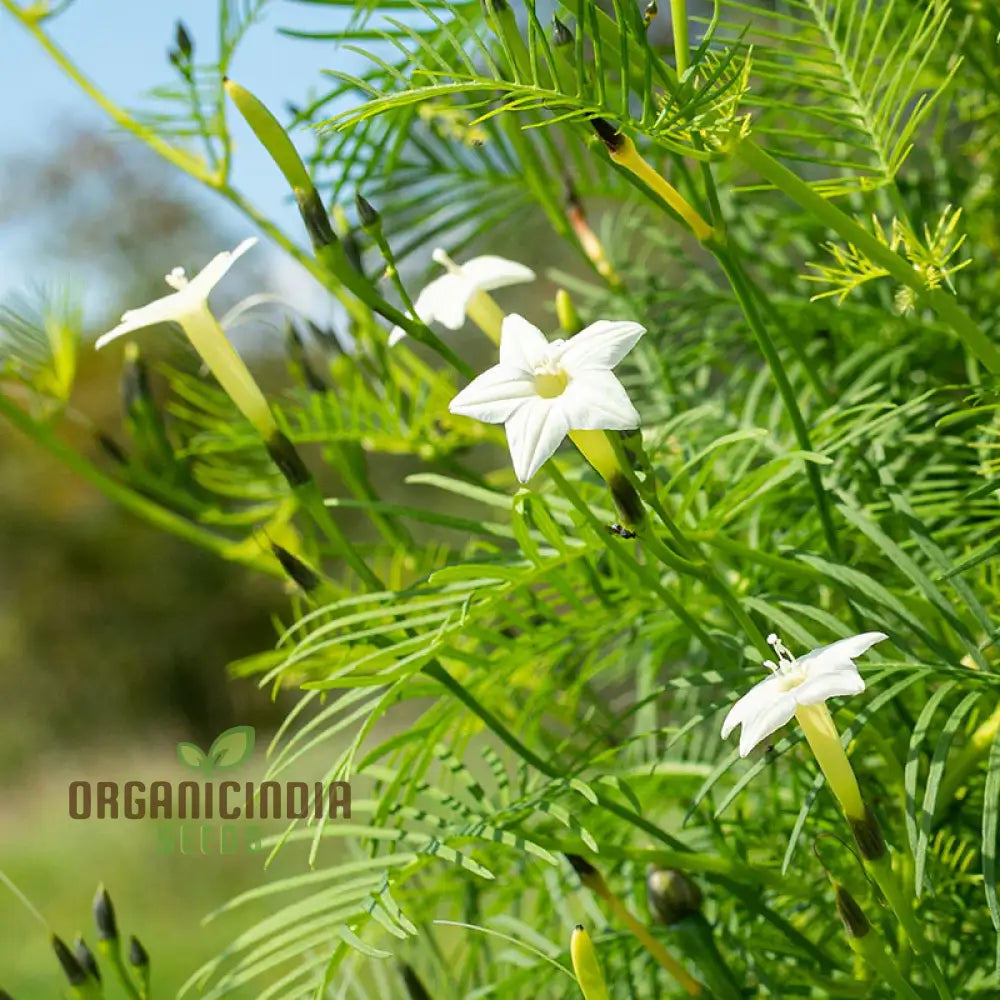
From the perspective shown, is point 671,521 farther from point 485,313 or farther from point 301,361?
point 301,361

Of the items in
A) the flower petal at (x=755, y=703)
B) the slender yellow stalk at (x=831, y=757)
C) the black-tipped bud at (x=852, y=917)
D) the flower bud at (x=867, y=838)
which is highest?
the flower petal at (x=755, y=703)

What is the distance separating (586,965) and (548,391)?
11 centimetres

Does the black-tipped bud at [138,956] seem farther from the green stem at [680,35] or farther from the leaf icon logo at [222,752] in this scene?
the green stem at [680,35]

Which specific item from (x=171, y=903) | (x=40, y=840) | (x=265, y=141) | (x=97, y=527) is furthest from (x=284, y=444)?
(x=97, y=527)

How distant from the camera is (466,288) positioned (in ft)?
1.08

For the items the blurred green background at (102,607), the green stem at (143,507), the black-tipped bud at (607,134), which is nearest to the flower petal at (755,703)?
the black-tipped bud at (607,134)

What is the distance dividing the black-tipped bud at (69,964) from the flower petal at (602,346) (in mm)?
192

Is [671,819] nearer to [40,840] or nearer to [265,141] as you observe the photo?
[265,141]

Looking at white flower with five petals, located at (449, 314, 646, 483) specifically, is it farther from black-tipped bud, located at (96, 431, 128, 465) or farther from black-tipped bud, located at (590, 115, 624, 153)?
black-tipped bud, located at (96, 431, 128, 465)

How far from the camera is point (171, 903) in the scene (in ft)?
7.11

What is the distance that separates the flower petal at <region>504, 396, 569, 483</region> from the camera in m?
0.21

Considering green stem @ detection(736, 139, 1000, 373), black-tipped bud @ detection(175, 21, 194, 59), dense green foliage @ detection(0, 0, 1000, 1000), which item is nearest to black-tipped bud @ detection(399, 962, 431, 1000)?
dense green foliage @ detection(0, 0, 1000, 1000)

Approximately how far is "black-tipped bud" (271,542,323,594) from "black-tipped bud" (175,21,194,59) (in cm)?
23

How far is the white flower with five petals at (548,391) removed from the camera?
0.21 metres
